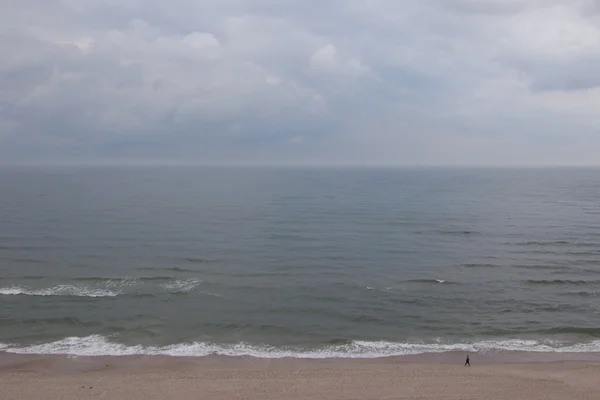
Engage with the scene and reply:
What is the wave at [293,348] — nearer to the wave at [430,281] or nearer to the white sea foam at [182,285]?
the white sea foam at [182,285]

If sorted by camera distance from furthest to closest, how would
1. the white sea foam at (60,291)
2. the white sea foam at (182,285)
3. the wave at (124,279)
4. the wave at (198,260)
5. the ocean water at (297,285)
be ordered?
1. the wave at (198,260)
2. the wave at (124,279)
3. the white sea foam at (182,285)
4. the white sea foam at (60,291)
5. the ocean water at (297,285)

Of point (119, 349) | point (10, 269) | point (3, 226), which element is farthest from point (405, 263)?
point (3, 226)

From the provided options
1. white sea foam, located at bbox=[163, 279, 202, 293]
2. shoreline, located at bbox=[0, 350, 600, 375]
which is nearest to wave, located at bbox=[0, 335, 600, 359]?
shoreline, located at bbox=[0, 350, 600, 375]

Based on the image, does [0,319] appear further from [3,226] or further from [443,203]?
[443,203]

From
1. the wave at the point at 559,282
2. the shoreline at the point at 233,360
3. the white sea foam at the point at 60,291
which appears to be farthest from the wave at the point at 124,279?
the wave at the point at 559,282

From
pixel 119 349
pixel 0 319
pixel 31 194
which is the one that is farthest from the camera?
pixel 31 194

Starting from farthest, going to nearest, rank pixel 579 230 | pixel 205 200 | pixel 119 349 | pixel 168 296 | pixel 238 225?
pixel 205 200 → pixel 238 225 → pixel 579 230 → pixel 168 296 → pixel 119 349

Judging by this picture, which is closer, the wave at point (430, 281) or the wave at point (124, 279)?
the wave at point (124, 279)
